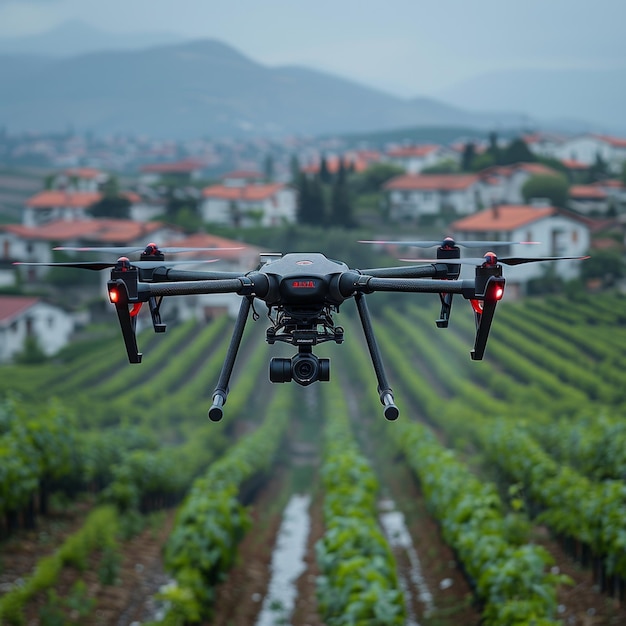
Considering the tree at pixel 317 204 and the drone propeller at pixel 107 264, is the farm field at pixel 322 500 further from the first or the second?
the tree at pixel 317 204

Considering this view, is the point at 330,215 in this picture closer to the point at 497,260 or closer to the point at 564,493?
the point at 564,493

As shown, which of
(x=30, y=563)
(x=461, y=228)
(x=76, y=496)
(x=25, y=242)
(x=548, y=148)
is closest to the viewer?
(x=30, y=563)

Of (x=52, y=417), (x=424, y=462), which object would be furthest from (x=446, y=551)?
(x=52, y=417)

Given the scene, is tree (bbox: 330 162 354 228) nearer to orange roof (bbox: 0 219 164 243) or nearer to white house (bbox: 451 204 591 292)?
white house (bbox: 451 204 591 292)

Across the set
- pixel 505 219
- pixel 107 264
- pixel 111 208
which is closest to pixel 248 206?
pixel 111 208

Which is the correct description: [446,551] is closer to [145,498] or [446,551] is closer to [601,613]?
[601,613]

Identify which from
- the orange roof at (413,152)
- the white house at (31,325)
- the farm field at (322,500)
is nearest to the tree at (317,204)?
the white house at (31,325)
